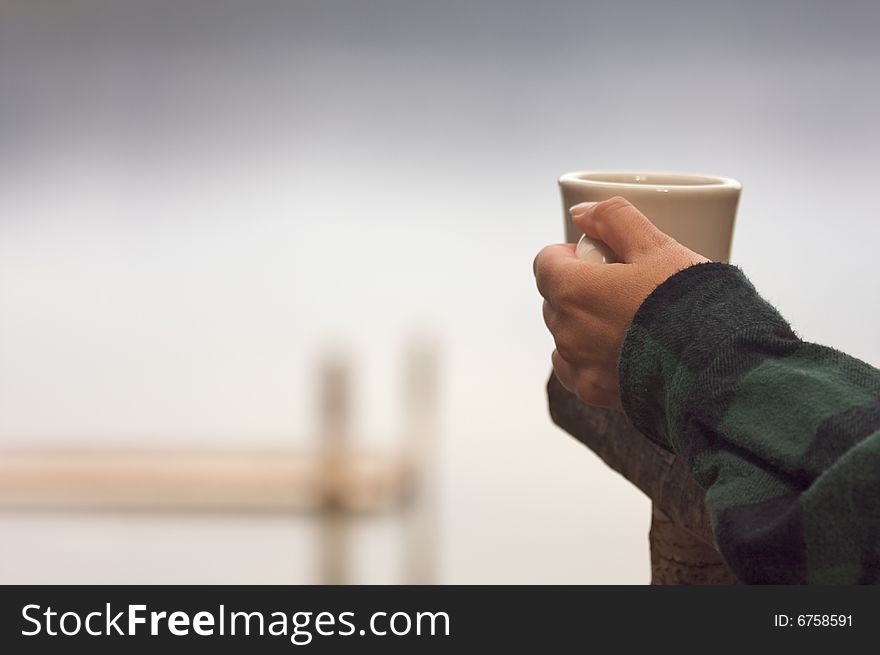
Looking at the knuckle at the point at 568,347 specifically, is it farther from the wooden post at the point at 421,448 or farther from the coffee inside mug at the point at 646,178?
the wooden post at the point at 421,448

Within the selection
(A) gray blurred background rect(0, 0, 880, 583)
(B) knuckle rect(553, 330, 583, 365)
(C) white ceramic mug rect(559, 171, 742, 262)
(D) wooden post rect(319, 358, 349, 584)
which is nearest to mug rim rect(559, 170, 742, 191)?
(C) white ceramic mug rect(559, 171, 742, 262)

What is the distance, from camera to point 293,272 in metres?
1.29

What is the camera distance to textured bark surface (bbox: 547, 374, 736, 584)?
50 centimetres

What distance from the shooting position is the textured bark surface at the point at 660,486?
50 cm

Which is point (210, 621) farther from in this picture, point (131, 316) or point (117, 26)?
point (117, 26)

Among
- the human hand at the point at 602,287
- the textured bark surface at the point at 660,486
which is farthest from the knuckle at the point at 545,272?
the textured bark surface at the point at 660,486

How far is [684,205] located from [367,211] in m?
0.81

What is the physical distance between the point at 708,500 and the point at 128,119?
1108 millimetres

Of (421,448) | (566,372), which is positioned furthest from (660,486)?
(421,448)

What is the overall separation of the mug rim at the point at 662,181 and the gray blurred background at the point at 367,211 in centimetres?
70

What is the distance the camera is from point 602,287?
1.37 feet

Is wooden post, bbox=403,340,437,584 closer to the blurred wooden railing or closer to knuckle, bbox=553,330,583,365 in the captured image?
the blurred wooden railing

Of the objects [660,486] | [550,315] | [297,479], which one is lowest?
[297,479]

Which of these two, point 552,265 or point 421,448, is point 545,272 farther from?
point 421,448
